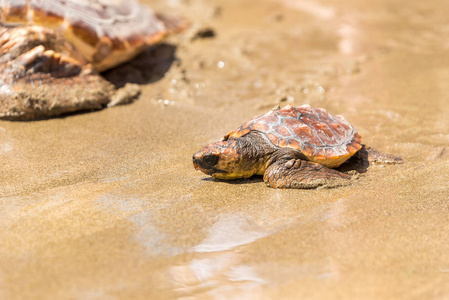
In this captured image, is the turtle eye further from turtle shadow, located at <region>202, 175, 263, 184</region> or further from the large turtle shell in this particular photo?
the large turtle shell

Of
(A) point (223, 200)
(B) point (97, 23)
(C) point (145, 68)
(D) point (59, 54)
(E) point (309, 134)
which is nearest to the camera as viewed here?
(A) point (223, 200)

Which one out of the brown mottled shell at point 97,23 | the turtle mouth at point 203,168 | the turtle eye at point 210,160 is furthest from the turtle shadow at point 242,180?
the brown mottled shell at point 97,23

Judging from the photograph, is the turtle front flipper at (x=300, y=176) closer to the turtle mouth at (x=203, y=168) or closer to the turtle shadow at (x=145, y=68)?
the turtle mouth at (x=203, y=168)

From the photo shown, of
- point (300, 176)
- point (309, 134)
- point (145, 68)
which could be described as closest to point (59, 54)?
point (145, 68)

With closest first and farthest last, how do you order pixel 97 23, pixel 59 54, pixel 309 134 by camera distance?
pixel 309 134 → pixel 59 54 → pixel 97 23

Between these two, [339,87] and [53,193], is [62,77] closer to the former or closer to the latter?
[53,193]

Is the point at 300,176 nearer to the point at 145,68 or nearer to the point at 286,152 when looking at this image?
the point at 286,152

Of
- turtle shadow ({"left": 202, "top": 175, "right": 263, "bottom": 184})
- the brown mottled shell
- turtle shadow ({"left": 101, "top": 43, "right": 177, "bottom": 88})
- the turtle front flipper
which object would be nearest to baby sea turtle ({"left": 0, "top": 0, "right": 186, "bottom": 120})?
the brown mottled shell

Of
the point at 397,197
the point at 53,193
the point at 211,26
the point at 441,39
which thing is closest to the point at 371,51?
the point at 441,39
